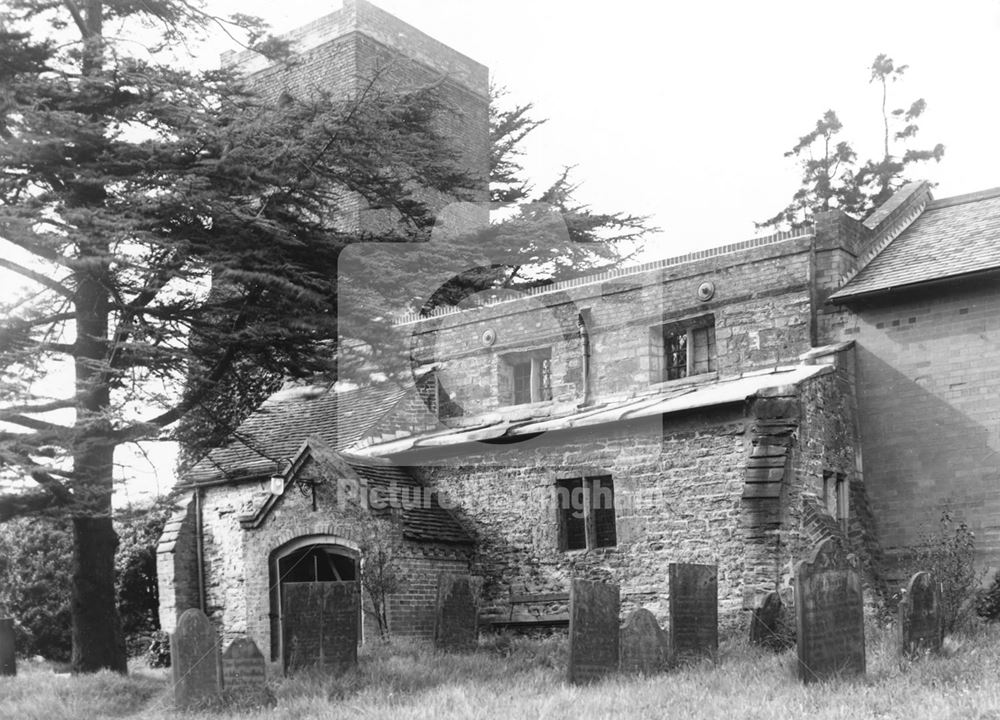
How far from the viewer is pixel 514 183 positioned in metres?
38.8

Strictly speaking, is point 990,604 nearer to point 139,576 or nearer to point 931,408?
point 931,408

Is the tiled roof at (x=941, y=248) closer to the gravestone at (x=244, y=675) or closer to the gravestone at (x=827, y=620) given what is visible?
the gravestone at (x=827, y=620)

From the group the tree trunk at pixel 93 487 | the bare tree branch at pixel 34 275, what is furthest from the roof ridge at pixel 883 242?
the bare tree branch at pixel 34 275

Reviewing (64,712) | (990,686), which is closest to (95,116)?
(64,712)

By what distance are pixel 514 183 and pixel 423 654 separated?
2381 centimetres

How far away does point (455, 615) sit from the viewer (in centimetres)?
1786

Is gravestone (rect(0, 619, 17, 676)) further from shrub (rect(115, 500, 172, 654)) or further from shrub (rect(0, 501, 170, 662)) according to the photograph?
shrub (rect(115, 500, 172, 654))

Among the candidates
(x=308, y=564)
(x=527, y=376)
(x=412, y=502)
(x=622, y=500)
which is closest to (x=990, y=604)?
(x=622, y=500)

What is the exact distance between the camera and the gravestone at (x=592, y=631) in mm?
14578

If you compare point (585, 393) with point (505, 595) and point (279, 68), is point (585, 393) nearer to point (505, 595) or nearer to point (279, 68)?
point (505, 595)

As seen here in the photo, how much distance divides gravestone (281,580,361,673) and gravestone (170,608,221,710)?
0.94 meters

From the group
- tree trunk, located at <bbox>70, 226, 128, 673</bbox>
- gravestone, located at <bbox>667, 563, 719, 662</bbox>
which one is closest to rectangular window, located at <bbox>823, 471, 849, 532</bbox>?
gravestone, located at <bbox>667, 563, 719, 662</bbox>

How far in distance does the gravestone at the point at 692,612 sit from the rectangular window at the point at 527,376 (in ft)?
34.0

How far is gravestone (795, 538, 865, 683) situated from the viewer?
12.9 meters
